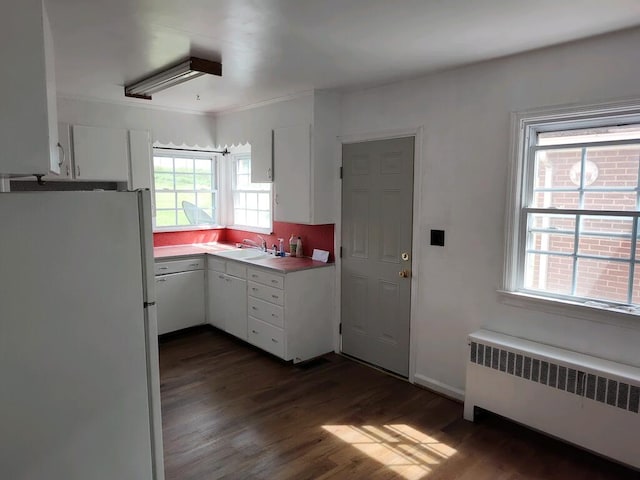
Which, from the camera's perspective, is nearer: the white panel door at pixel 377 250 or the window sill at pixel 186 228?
the white panel door at pixel 377 250

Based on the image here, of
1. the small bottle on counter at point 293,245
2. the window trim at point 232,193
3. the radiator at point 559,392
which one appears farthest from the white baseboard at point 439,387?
the window trim at point 232,193

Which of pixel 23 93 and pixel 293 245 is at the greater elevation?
pixel 23 93

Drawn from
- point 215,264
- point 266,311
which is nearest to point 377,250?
point 266,311

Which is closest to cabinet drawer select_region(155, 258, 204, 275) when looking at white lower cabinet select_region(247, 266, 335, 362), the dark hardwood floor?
white lower cabinet select_region(247, 266, 335, 362)

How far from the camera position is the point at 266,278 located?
3967mm

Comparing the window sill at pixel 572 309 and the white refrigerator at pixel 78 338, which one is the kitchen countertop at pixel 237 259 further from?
the white refrigerator at pixel 78 338

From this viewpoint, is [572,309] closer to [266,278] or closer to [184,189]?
[266,278]

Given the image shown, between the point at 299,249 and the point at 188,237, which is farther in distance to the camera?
the point at 188,237

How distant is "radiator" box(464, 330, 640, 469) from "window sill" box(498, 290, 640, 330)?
0.74 feet

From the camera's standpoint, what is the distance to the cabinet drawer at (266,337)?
12.7ft

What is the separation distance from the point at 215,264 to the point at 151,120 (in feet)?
5.56

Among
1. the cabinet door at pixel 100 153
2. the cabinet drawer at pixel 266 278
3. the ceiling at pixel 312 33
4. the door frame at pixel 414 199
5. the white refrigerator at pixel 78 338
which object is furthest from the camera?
the cabinet door at pixel 100 153

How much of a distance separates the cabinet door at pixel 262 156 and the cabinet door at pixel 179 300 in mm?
1283

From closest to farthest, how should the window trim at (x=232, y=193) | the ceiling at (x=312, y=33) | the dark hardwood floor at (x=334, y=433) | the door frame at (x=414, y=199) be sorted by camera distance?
1. the ceiling at (x=312, y=33)
2. the dark hardwood floor at (x=334, y=433)
3. the door frame at (x=414, y=199)
4. the window trim at (x=232, y=193)
